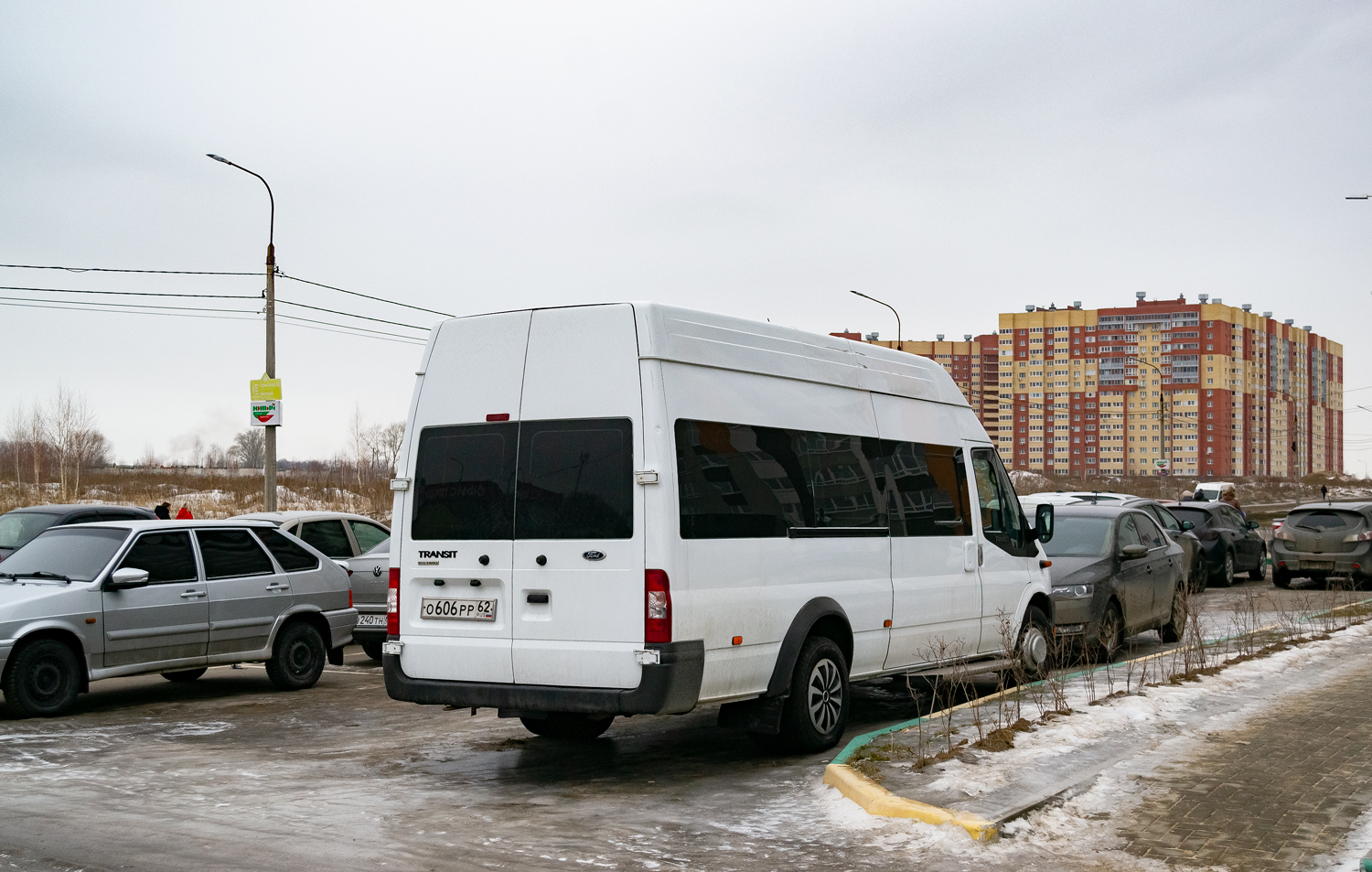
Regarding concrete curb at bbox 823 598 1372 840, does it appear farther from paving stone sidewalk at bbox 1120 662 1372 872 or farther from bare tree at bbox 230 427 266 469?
bare tree at bbox 230 427 266 469

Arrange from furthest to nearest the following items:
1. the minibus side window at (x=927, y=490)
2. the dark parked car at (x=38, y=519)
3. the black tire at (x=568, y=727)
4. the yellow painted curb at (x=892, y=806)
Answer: the dark parked car at (x=38, y=519)
the minibus side window at (x=927, y=490)
the black tire at (x=568, y=727)
the yellow painted curb at (x=892, y=806)

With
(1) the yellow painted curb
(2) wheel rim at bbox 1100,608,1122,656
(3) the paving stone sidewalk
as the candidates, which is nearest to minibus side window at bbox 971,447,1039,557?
(2) wheel rim at bbox 1100,608,1122,656

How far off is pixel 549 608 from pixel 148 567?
575 cm

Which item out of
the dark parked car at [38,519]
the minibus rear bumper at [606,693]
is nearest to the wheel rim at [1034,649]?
the minibus rear bumper at [606,693]

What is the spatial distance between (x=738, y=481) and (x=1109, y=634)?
635cm

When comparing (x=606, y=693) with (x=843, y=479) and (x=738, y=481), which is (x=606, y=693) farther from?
(x=843, y=479)

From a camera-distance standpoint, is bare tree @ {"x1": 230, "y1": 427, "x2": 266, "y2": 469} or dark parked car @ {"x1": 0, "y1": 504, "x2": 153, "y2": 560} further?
bare tree @ {"x1": 230, "y1": 427, "x2": 266, "y2": 469}

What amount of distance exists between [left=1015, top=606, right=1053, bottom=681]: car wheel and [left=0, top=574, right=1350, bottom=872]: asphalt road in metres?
1.06

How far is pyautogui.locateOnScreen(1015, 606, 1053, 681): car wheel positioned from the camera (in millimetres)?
10352

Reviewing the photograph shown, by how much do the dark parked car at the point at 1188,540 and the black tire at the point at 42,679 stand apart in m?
15.2

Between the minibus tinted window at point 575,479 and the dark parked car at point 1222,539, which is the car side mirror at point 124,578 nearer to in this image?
the minibus tinted window at point 575,479

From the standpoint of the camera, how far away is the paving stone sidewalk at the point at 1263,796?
220 inches

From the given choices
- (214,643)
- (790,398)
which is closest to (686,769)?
(790,398)

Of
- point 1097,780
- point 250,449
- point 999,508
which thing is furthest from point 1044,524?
point 250,449
